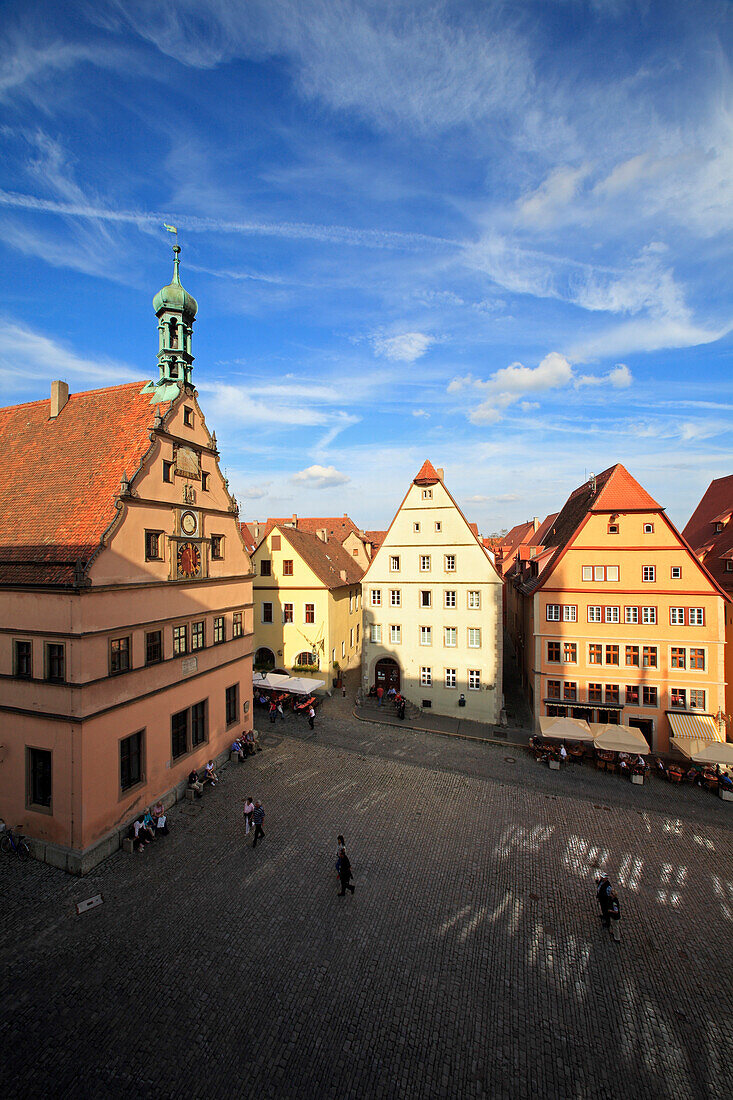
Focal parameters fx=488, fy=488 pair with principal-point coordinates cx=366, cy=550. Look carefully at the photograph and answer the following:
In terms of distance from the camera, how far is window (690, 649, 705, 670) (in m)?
26.4

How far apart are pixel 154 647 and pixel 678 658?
87.2ft

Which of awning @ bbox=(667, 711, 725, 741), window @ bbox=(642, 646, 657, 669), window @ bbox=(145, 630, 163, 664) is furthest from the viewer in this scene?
window @ bbox=(642, 646, 657, 669)

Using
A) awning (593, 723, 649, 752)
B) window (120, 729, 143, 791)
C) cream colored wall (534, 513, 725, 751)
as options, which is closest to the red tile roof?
cream colored wall (534, 513, 725, 751)

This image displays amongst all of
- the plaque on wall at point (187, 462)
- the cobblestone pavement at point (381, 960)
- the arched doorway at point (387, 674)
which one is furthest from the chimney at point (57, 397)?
the arched doorway at point (387, 674)

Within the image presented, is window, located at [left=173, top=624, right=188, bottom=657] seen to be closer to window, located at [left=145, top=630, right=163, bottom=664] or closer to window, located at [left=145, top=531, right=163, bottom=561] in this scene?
window, located at [left=145, top=630, right=163, bottom=664]

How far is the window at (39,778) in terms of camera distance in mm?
15925

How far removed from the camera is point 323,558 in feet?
134

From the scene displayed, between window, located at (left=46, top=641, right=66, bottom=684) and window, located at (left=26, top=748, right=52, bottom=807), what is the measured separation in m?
2.54

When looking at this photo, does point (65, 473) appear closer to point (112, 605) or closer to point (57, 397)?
point (57, 397)

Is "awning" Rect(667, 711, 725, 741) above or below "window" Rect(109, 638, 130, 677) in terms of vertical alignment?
below

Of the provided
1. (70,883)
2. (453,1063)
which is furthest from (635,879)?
(70,883)

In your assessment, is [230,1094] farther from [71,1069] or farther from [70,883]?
[70,883]

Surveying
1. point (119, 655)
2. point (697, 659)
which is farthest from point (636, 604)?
point (119, 655)

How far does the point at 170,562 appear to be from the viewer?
19781 millimetres
